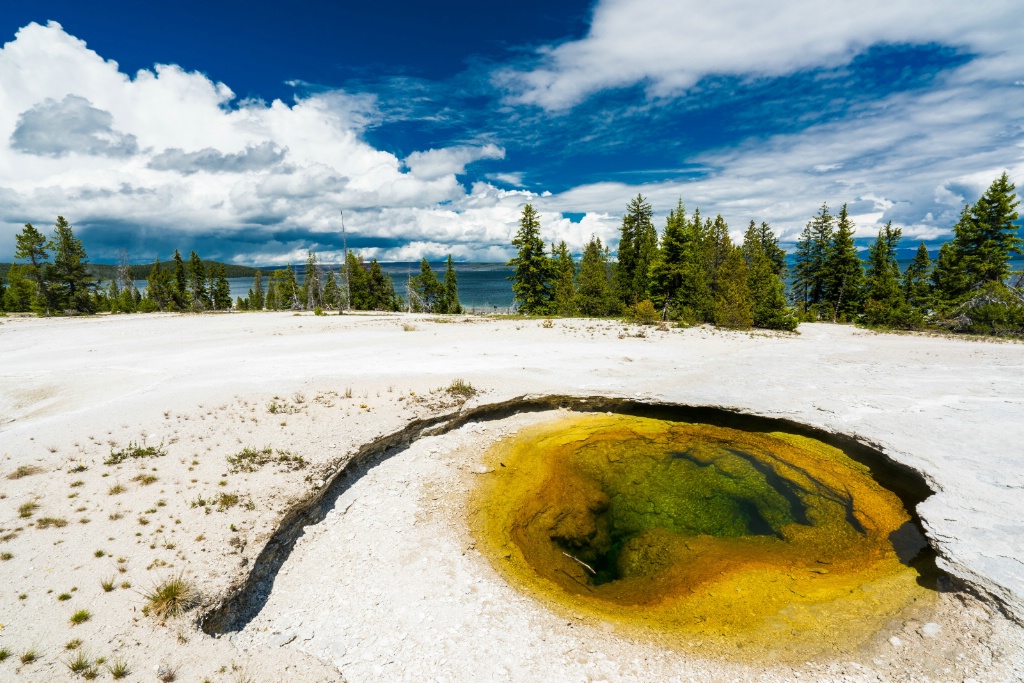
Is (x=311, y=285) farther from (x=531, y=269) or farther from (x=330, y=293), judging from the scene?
(x=531, y=269)

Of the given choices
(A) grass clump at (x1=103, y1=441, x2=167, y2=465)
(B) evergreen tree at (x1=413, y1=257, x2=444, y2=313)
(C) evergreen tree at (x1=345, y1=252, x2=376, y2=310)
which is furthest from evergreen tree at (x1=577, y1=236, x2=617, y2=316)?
(A) grass clump at (x1=103, y1=441, x2=167, y2=465)

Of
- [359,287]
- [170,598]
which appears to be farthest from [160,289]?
[170,598]

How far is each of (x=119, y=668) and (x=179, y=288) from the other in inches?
3381

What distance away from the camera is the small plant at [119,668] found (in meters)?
4.96

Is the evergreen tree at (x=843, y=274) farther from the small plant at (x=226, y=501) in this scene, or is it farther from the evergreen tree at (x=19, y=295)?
the evergreen tree at (x=19, y=295)

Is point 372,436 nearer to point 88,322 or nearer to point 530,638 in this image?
point 530,638

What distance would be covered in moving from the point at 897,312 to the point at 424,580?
50421mm

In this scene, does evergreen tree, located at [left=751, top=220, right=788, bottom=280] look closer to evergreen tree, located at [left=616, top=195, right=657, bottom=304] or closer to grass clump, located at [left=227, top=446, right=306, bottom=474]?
evergreen tree, located at [left=616, top=195, right=657, bottom=304]

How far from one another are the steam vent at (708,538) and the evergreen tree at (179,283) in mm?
82313

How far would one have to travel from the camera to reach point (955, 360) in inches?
876

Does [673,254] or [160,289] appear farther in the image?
[160,289]

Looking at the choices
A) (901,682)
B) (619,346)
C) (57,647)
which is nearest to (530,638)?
(901,682)

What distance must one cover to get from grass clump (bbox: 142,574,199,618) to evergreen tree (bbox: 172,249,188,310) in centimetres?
8341

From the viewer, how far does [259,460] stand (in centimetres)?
1041
